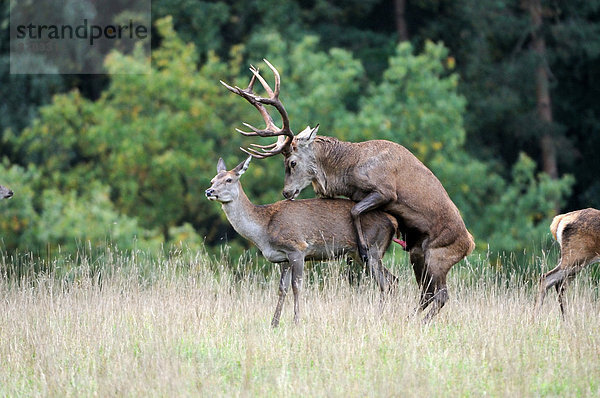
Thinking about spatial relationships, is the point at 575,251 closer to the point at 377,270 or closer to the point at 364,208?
the point at 377,270

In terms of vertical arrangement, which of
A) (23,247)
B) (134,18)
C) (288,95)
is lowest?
(23,247)

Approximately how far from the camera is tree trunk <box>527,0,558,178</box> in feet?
90.4

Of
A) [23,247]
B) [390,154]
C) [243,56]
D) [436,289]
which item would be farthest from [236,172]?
[243,56]

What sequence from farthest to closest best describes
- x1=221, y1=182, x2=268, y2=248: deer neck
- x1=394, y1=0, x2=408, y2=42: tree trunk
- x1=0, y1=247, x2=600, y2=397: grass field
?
x1=394, y1=0, x2=408, y2=42: tree trunk < x1=221, y1=182, x2=268, y2=248: deer neck < x1=0, y1=247, x2=600, y2=397: grass field

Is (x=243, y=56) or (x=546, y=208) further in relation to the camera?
(x=243, y=56)

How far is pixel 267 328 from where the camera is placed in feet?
31.0

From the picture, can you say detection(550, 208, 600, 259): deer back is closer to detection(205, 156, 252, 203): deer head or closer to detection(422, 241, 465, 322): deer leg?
detection(422, 241, 465, 322): deer leg

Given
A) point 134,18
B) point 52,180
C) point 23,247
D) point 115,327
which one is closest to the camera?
point 115,327

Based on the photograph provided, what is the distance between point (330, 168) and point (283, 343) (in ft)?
7.57

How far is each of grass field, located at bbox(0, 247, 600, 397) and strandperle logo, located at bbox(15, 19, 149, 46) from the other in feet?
56.2

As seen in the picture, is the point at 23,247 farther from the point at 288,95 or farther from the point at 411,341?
the point at 411,341

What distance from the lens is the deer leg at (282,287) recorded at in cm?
970

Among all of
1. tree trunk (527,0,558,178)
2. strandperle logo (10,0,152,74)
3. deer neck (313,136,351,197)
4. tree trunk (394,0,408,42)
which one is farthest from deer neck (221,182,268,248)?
tree trunk (394,0,408,42)

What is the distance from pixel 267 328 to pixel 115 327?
1356 mm
